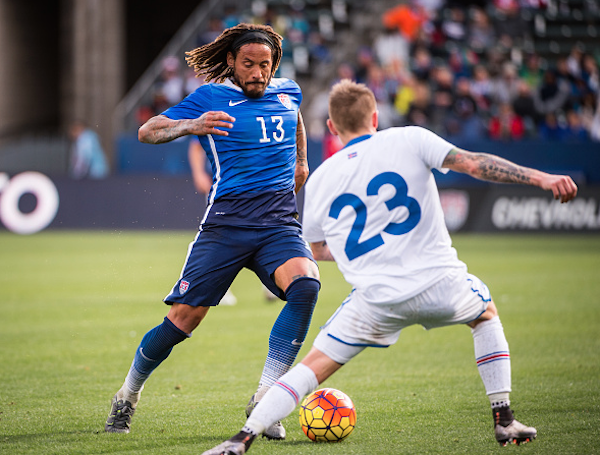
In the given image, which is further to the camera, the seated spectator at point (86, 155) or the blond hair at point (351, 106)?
the seated spectator at point (86, 155)

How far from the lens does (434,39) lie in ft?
73.3

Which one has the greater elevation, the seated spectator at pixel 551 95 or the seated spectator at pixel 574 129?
the seated spectator at pixel 551 95

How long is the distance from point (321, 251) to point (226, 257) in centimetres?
62

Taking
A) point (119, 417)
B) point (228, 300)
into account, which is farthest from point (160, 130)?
point (228, 300)

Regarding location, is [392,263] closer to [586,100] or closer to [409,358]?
[409,358]

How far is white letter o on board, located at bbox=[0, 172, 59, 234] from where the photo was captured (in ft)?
64.7

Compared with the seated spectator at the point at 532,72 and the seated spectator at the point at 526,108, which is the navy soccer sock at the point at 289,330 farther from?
the seated spectator at the point at 532,72

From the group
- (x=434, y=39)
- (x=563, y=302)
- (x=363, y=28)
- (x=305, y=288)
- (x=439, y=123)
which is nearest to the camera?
(x=305, y=288)

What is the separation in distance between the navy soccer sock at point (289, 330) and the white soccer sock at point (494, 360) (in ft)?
3.24

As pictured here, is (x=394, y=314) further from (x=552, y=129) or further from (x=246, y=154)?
(x=552, y=129)

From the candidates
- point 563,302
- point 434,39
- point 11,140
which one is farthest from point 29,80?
point 563,302

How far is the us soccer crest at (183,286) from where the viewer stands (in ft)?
15.9

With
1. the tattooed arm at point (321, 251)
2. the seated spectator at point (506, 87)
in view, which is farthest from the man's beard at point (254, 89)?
the seated spectator at point (506, 87)

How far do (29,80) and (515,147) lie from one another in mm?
19899
